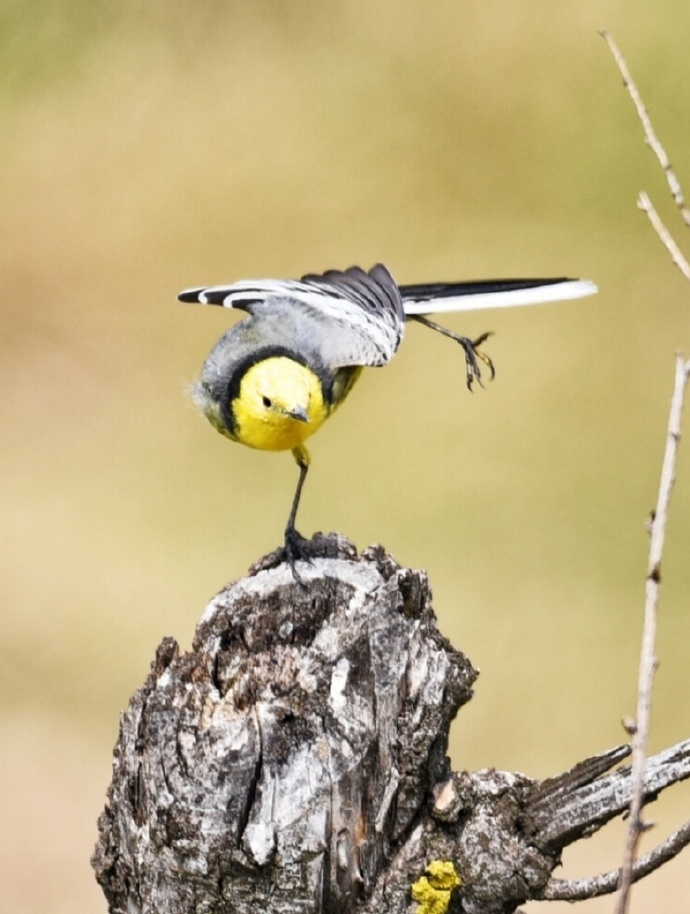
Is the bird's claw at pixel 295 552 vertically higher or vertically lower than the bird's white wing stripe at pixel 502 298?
lower

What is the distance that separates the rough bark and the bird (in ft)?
3.02

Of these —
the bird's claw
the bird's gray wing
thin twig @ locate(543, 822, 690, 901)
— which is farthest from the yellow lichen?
the bird's gray wing

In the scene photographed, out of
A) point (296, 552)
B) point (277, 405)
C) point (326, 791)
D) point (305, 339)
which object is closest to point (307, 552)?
point (296, 552)

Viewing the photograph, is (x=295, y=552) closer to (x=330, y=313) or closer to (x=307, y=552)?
(x=307, y=552)

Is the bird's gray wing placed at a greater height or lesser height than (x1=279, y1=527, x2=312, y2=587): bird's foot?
greater

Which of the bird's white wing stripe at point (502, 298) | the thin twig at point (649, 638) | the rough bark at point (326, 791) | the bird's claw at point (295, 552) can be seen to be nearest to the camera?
the thin twig at point (649, 638)

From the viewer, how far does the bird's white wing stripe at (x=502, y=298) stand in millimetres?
3176

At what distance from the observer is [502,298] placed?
3.20m

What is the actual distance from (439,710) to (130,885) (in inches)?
17.7

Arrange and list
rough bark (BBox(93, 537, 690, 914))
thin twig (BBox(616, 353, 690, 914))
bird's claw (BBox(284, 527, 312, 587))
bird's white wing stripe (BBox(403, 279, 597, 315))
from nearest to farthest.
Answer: thin twig (BBox(616, 353, 690, 914)), rough bark (BBox(93, 537, 690, 914)), bird's claw (BBox(284, 527, 312, 587)), bird's white wing stripe (BBox(403, 279, 597, 315))

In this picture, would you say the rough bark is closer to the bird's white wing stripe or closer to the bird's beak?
the bird's beak

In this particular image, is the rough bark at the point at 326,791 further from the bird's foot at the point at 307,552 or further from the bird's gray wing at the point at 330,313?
the bird's gray wing at the point at 330,313

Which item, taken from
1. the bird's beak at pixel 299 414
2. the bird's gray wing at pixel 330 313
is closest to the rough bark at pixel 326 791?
the bird's beak at pixel 299 414

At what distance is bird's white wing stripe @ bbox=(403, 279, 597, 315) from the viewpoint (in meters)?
3.18
